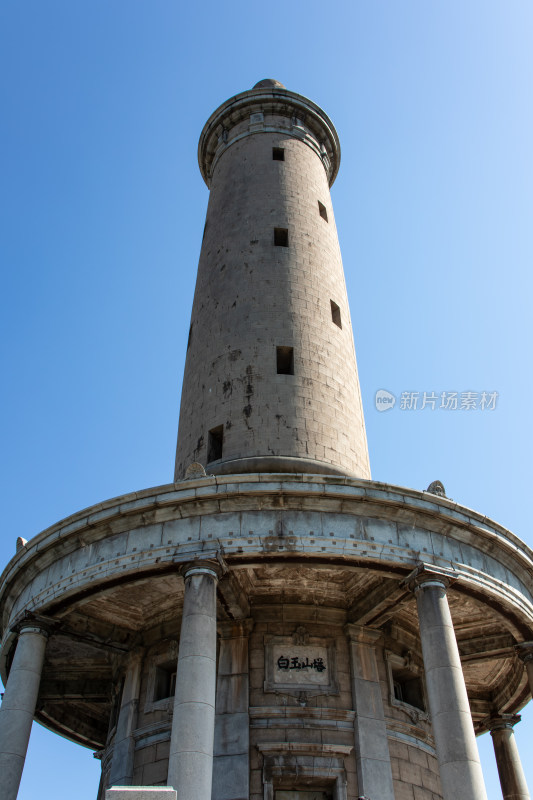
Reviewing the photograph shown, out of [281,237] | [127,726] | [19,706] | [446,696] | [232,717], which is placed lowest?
[446,696]

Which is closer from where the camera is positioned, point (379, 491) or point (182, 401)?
point (379, 491)

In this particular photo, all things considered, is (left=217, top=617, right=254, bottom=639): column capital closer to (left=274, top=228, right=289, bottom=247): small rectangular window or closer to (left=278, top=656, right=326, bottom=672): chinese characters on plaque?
(left=278, top=656, right=326, bottom=672): chinese characters on plaque

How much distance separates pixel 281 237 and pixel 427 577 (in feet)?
43.1

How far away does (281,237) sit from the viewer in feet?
82.1

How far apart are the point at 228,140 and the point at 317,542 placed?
19.5m

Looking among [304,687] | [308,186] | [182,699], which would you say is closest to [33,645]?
[182,699]

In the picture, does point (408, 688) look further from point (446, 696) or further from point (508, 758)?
point (446, 696)

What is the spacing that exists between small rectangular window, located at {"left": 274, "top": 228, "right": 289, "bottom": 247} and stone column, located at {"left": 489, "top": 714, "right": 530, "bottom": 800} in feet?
52.5

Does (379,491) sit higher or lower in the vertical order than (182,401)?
lower

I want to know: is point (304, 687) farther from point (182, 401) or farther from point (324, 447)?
point (182, 401)

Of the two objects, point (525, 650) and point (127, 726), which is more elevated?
point (525, 650)

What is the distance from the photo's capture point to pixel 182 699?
13719mm

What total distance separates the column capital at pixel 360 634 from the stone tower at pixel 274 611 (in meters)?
0.05

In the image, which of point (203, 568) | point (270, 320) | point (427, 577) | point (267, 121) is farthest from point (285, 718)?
point (267, 121)
